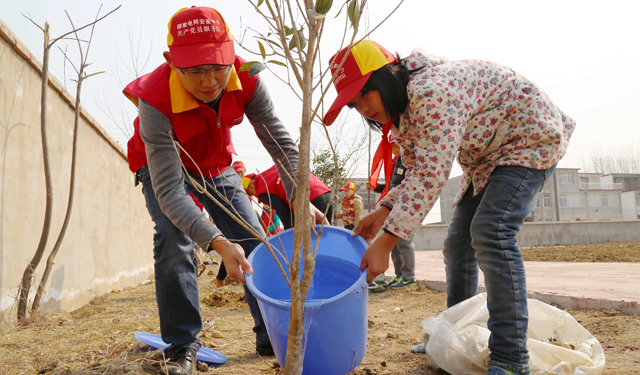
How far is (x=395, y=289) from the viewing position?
4484mm

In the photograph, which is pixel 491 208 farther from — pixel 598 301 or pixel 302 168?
pixel 598 301

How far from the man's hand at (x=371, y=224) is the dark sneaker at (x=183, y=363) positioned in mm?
875

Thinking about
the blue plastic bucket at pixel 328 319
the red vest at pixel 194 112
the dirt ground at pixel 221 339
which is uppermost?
the red vest at pixel 194 112

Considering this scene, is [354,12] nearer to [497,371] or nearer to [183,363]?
[497,371]

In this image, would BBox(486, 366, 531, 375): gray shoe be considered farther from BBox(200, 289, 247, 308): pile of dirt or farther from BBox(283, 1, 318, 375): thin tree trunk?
BBox(200, 289, 247, 308): pile of dirt

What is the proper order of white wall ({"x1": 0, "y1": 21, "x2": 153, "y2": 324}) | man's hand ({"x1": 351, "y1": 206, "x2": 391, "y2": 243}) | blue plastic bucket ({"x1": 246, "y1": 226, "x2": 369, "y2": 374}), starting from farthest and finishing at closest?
white wall ({"x1": 0, "y1": 21, "x2": 153, "y2": 324}), man's hand ({"x1": 351, "y1": 206, "x2": 391, "y2": 243}), blue plastic bucket ({"x1": 246, "y1": 226, "x2": 369, "y2": 374})

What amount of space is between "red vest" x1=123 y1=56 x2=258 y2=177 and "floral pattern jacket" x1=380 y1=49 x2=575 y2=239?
30.8 inches

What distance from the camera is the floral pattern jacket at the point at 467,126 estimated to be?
1516 mm

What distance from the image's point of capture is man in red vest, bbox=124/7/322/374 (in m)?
1.71

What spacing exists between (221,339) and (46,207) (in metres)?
1.89

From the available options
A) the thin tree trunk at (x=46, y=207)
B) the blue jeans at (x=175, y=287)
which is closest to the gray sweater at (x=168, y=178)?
the blue jeans at (x=175, y=287)

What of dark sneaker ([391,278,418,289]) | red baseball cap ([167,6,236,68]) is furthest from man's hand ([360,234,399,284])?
dark sneaker ([391,278,418,289])

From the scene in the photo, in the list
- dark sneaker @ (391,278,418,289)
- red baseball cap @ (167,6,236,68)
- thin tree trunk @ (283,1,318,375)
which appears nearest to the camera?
thin tree trunk @ (283,1,318,375)

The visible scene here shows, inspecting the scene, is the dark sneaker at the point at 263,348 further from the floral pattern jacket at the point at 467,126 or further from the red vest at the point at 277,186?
the red vest at the point at 277,186
